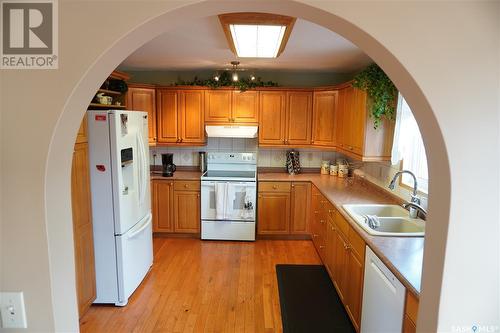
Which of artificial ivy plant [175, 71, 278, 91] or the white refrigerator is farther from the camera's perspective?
artificial ivy plant [175, 71, 278, 91]

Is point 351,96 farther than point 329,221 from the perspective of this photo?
Yes

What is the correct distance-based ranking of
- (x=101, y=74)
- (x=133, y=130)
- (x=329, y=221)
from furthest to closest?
1. (x=329, y=221)
2. (x=133, y=130)
3. (x=101, y=74)

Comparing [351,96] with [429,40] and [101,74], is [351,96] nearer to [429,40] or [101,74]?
[429,40]

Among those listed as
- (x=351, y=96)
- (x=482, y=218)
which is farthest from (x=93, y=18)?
(x=351, y=96)

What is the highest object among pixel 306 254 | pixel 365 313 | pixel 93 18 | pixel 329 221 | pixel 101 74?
pixel 93 18

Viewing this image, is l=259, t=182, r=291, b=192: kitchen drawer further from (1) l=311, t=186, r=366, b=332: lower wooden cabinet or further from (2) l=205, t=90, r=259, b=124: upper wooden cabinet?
(2) l=205, t=90, r=259, b=124: upper wooden cabinet

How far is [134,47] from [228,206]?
335cm

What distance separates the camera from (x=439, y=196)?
0.89m

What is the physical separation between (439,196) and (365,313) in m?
1.59

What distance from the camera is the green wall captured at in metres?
4.58

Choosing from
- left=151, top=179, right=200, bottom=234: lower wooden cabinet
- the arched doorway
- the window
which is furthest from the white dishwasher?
left=151, top=179, right=200, bottom=234: lower wooden cabinet

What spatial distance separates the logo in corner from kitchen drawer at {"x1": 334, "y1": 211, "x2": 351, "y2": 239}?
232 centimetres

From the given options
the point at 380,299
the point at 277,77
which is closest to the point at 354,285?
the point at 380,299

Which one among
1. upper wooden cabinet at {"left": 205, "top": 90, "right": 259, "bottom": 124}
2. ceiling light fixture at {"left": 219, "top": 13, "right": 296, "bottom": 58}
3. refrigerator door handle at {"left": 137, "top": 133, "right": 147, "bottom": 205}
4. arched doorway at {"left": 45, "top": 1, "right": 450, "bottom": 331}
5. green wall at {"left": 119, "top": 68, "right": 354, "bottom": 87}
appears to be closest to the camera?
arched doorway at {"left": 45, "top": 1, "right": 450, "bottom": 331}
